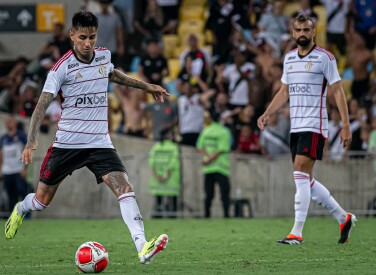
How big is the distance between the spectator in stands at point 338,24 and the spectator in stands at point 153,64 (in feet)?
12.5

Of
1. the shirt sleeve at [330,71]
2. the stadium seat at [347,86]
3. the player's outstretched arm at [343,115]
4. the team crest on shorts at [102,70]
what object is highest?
the stadium seat at [347,86]

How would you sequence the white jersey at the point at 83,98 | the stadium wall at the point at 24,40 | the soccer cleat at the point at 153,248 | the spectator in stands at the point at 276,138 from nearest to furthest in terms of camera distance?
the soccer cleat at the point at 153,248
the white jersey at the point at 83,98
the spectator in stands at the point at 276,138
the stadium wall at the point at 24,40

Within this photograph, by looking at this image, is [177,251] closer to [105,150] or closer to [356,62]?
[105,150]

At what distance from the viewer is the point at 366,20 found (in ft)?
80.0

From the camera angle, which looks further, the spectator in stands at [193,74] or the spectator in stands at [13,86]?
the spectator in stands at [13,86]

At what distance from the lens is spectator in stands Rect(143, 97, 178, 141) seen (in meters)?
22.6

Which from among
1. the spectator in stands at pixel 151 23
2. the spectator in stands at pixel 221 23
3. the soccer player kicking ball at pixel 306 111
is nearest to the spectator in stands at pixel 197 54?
the spectator in stands at pixel 221 23

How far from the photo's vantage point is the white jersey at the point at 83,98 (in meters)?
10.6

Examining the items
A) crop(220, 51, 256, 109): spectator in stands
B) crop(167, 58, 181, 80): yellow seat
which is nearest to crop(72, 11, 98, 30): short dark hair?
crop(220, 51, 256, 109): spectator in stands

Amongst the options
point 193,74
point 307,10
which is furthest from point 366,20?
point 193,74

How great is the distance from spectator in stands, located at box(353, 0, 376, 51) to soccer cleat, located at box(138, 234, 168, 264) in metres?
15.3


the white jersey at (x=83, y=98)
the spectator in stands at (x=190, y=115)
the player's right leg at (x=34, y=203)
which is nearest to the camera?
the white jersey at (x=83, y=98)

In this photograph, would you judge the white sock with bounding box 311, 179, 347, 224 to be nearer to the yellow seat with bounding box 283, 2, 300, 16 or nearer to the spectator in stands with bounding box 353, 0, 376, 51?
the spectator in stands with bounding box 353, 0, 376, 51

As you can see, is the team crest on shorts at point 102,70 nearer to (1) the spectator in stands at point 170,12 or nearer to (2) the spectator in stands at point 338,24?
(2) the spectator in stands at point 338,24
